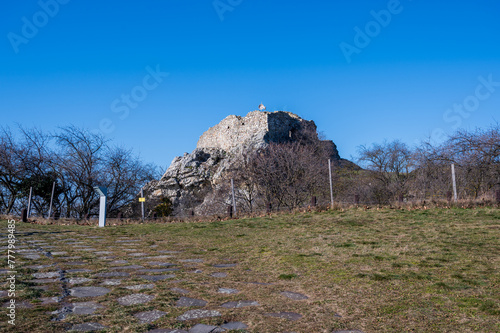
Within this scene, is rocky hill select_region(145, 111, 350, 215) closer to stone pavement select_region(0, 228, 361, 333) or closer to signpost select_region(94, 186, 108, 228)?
signpost select_region(94, 186, 108, 228)

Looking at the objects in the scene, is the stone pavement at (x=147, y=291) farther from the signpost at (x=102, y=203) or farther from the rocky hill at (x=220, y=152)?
the rocky hill at (x=220, y=152)

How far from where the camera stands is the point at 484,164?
15.4m

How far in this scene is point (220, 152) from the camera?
32.3m

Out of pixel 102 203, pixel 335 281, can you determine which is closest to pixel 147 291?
pixel 335 281

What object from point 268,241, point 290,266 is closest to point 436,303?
point 290,266

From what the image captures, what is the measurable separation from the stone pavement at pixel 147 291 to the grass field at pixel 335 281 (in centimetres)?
3

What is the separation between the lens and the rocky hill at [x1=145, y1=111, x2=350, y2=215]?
2909cm

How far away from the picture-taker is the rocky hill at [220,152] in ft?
95.5

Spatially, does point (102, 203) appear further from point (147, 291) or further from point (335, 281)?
point (335, 281)

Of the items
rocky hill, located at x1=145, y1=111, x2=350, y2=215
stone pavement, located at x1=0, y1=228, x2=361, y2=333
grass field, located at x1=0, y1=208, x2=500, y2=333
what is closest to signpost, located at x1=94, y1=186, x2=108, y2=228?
Answer: grass field, located at x1=0, y1=208, x2=500, y2=333

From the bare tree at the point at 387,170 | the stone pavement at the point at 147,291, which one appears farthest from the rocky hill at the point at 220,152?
the stone pavement at the point at 147,291

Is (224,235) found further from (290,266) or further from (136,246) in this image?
(290,266)

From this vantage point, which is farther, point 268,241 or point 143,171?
point 143,171

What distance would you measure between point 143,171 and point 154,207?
3115 millimetres
